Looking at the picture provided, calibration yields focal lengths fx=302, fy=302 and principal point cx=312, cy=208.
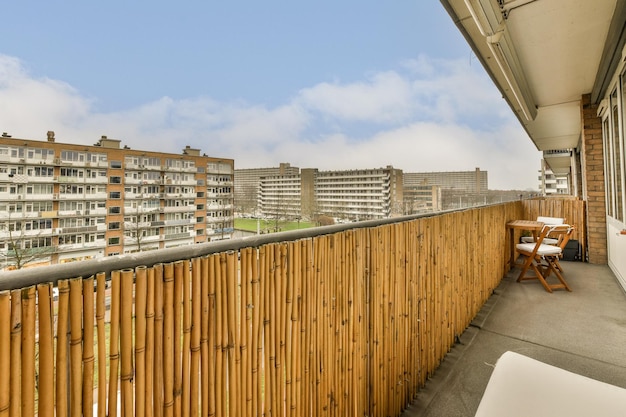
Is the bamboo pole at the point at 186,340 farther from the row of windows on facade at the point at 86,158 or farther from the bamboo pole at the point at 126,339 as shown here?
the row of windows on facade at the point at 86,158

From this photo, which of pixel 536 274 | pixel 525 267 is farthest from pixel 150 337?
pixel 536 274

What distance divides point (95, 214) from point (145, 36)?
11.5ft

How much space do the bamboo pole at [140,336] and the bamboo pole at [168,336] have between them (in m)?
0.05

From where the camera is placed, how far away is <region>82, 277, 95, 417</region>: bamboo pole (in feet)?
2.31

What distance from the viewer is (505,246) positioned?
470 centimetres

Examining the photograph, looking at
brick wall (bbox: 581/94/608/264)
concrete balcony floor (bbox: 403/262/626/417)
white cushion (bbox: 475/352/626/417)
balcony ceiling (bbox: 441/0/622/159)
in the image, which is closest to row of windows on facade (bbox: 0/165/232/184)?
white cushion (bbox: 475/352/626/417)

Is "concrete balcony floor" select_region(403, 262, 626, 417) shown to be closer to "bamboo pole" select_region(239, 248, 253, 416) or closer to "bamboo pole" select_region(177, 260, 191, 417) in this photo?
"bamboo pole" select_region(239, 248, 253, 416)

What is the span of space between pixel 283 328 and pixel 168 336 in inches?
17.7

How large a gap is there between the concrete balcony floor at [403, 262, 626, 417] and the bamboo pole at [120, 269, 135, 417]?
170cm

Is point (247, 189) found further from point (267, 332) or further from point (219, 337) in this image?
point (219, 337)

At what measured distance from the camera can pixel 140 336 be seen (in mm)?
785

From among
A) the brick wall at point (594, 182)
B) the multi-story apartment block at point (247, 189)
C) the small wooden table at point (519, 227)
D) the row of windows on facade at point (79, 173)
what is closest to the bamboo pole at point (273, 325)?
the multi-story apartment block at point (247, 189)

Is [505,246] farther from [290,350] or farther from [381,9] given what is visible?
[381,9]

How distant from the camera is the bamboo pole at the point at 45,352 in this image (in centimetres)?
64
